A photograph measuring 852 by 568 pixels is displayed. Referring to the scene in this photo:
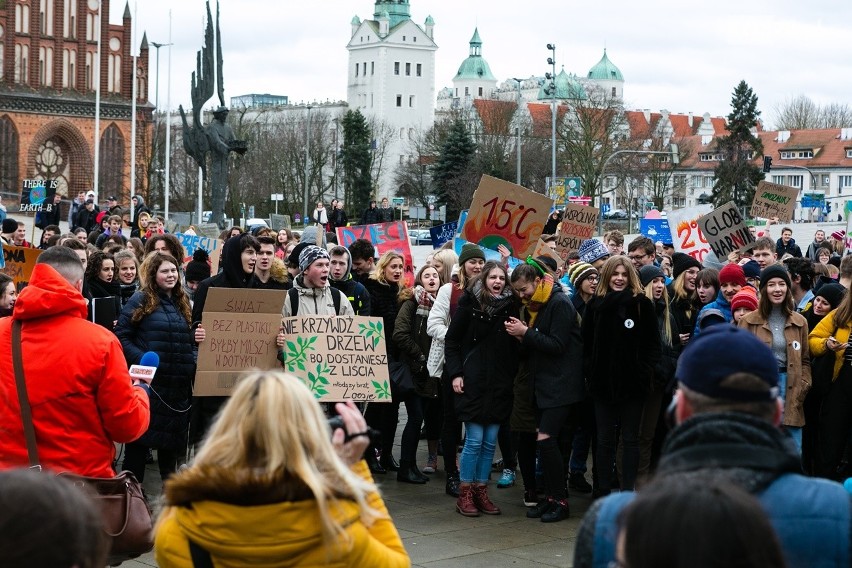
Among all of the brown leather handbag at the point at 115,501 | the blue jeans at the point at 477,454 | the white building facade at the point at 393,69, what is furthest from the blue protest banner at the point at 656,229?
the white building facade at the point at 393,69

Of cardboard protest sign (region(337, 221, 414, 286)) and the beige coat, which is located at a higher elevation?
cardboard protest sign (region(337, 221, 414, 286))

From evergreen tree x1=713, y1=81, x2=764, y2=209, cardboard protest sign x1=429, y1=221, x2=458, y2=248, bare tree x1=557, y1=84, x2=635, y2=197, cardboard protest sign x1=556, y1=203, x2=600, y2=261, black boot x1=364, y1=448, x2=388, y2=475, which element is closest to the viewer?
black boot x1=364, y1=448, x2=388, y2=475

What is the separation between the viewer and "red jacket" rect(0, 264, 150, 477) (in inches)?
201

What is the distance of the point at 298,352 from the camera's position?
7980 mm

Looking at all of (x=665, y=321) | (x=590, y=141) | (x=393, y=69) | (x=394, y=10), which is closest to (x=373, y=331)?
(x=665, y=321)

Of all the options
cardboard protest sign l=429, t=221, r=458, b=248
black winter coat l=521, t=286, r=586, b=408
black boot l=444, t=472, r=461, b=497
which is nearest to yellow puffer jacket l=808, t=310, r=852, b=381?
black winter coat l=521, t=286, r=586, b=408

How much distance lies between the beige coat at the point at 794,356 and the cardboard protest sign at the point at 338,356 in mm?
2336

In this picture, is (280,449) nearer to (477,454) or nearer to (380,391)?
(380,391)

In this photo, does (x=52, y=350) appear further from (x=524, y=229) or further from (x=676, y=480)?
(x=524, y=229)

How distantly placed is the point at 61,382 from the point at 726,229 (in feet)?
34.1

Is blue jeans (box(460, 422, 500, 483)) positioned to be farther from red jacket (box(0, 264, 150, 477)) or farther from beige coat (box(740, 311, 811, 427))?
red jacket (box(0, 264, 150, 477))

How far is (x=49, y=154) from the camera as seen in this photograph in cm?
6881

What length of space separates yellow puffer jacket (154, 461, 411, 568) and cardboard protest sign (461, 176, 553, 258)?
8.44m

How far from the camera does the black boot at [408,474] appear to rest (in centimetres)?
964
